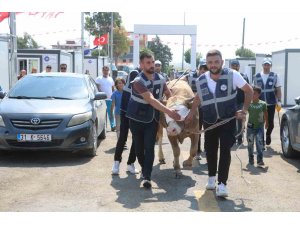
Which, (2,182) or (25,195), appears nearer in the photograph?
(25,195)

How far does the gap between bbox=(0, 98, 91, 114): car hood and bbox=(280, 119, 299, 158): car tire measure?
13.0 ft

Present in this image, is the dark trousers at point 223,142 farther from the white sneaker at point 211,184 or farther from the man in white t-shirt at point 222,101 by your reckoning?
the white sneaker at point 211,184

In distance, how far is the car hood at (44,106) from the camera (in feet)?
28.2

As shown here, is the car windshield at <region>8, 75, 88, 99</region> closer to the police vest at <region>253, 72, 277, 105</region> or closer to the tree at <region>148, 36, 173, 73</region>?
the police vest at <region>253, 72, 277, 105</region>

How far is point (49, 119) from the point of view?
845cm

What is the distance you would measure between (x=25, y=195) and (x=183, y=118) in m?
2.38

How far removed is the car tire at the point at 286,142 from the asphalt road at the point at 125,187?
20cm

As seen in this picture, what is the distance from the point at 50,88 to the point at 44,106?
0.90 meters

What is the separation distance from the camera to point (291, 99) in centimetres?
2578

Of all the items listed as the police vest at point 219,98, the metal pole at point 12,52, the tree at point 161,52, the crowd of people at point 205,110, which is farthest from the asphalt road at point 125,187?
the tree at point 161,52

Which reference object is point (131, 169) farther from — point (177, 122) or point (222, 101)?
point (222, 101)

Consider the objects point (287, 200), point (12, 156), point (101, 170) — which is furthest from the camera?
point (12, 156)
